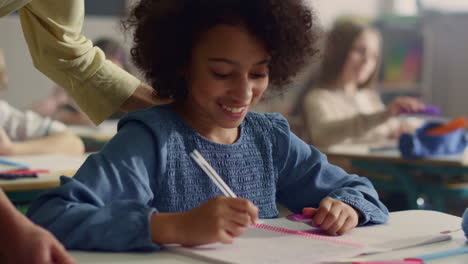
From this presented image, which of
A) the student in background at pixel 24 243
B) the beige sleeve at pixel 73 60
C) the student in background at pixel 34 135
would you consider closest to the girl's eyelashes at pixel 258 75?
the beige sleeve at pixel 73 60

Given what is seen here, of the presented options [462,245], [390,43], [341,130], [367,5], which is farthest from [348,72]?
[462,245]

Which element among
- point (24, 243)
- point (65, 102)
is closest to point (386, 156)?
point (65, 102)

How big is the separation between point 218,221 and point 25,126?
1948 mm

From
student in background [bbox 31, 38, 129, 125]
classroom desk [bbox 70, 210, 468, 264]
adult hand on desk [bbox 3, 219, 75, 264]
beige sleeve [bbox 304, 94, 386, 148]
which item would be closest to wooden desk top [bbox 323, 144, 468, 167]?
beige sleeve [bbox 304, 94, 386, 148]

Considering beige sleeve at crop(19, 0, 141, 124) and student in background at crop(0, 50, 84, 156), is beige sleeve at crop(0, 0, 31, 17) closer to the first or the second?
beige sleeve at crop(19, 0, 141, 124)

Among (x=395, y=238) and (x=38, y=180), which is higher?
(x=395, y=238)

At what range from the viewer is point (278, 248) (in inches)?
41.9

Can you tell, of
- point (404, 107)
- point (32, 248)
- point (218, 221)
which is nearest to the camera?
point (32, 248)

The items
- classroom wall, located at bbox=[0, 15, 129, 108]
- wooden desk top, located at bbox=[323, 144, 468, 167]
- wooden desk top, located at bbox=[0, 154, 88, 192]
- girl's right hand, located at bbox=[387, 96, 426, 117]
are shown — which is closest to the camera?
wooden desk top, located at bbox=[0, 154, 88, 192]

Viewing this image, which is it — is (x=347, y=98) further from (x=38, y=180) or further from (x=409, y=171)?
(x=38, y=180)

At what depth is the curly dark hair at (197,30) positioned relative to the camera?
52.8 inches

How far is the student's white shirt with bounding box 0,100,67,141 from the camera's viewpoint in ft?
9.15

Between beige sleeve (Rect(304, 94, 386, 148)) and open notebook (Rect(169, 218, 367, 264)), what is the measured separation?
2560 mm

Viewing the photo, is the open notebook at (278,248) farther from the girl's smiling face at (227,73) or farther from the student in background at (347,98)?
the student in background at (347,98)
